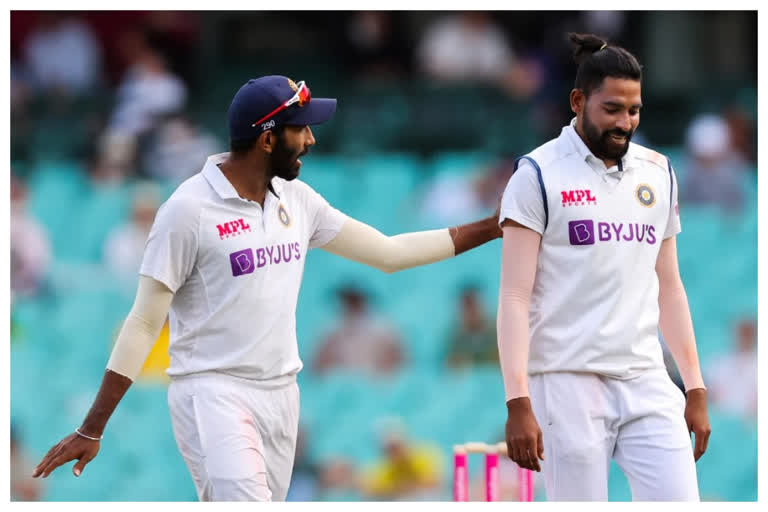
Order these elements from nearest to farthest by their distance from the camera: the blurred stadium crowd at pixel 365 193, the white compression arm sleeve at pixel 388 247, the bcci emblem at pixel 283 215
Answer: the bcci emblem at pixel 283 215 < the white compression arm sleeve at pixel 388 247 < the blurred stadium crowd at pixel 365 193

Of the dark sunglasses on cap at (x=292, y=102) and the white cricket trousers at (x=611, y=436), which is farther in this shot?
the dark sunglasses on cap at (x=292, y=102)

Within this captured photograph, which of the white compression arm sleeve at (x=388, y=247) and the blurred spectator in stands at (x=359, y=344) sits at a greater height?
the white compression arm sleeve at (x=388, y=247)

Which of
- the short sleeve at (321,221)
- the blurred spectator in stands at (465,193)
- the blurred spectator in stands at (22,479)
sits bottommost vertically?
the blurred spectator in stands at (22,479)

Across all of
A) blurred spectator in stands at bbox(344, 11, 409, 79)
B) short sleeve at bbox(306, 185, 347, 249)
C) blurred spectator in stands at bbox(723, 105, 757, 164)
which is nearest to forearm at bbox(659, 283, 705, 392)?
short sleeve at bbox(306, 185, 347, 249)

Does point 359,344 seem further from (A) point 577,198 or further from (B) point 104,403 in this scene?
(A) point 577,198

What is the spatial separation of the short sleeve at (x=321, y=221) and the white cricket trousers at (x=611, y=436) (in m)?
0.91

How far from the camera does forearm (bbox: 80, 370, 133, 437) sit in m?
4.86

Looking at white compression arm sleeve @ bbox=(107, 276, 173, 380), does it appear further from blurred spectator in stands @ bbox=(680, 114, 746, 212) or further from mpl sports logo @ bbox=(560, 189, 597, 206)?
blurred spectator in stands @ bbox=(680, 114, 746, 212)

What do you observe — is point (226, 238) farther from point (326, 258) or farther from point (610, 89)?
point (326, 258)

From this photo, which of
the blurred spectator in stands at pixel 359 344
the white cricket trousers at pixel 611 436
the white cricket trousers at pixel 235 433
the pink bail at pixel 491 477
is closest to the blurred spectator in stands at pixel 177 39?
the blurred spectator in stands at pixel 359 344

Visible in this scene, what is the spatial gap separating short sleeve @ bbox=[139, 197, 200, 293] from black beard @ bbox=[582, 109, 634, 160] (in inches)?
48.8

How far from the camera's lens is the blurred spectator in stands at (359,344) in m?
9.04

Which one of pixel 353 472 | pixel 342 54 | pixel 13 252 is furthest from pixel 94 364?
pixel 342 54

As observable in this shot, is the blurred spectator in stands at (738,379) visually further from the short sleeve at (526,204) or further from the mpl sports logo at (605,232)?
the short sleeve at (526,204)
